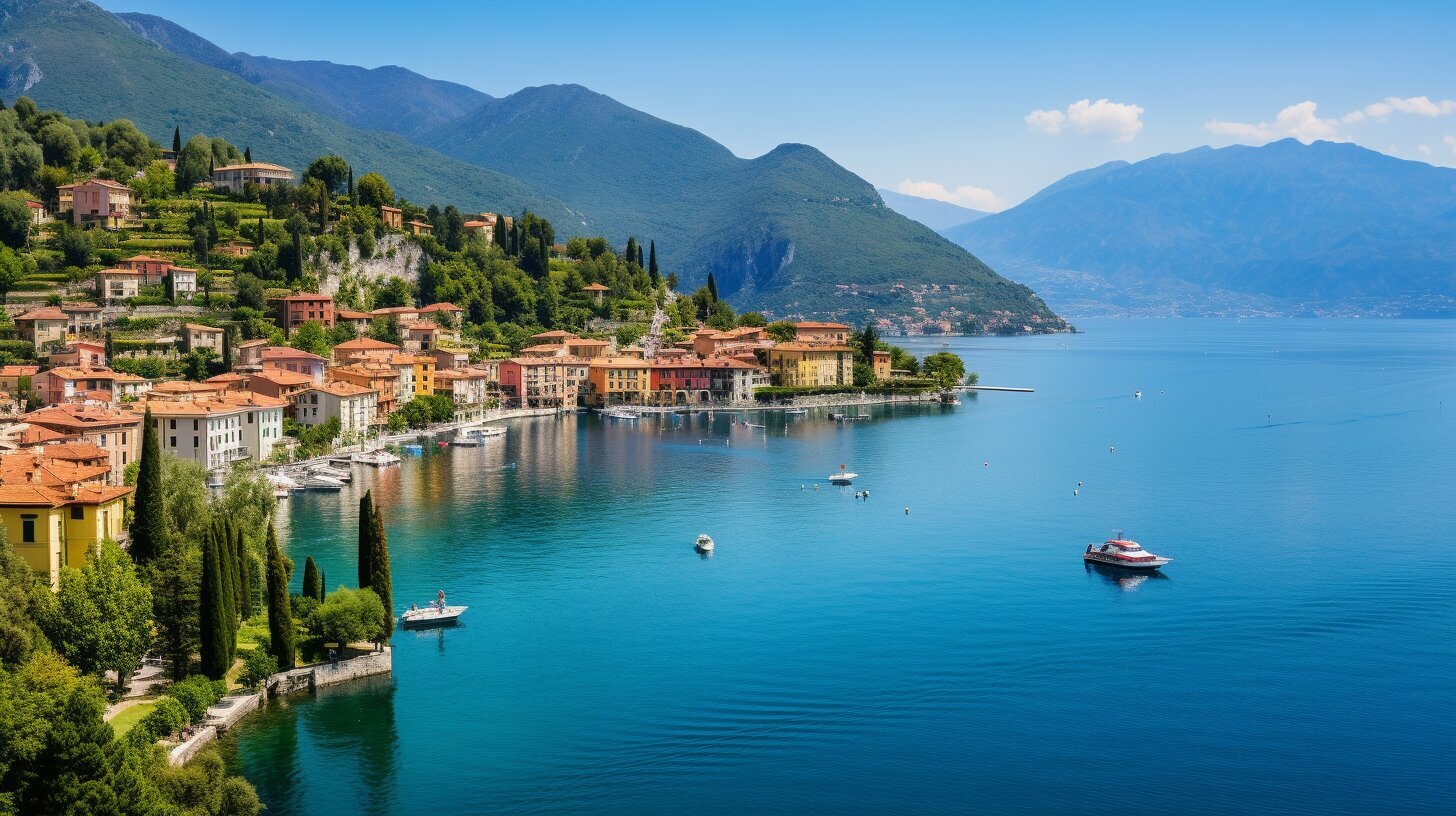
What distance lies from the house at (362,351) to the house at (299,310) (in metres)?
2.77

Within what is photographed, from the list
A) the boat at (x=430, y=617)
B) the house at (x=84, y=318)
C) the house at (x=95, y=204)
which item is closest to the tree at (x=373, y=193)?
the house at (x=95, y=204)

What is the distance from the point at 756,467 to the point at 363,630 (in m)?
34.3

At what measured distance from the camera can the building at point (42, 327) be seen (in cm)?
6550

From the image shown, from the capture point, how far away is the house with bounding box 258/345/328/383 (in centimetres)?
6744

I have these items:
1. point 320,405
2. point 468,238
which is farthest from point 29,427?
point 468,238

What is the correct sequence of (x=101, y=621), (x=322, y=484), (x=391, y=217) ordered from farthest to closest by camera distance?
(x=391, y=217), (x=322, y=484), (x=101, y=621)

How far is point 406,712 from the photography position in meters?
25.9

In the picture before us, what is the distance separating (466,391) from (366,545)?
168 feet

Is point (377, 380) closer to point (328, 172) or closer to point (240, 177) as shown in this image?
point (240, 177)

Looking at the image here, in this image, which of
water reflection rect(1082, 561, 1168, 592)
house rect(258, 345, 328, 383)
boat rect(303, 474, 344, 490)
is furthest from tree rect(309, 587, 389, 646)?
house rect(258, 345, 328, 383)

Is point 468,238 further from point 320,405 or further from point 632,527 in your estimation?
point 632,527

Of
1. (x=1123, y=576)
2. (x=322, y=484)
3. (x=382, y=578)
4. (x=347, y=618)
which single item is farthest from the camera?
(x=322, y=484)

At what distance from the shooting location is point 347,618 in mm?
27891

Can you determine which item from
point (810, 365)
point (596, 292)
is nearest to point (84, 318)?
point (596, 292)
